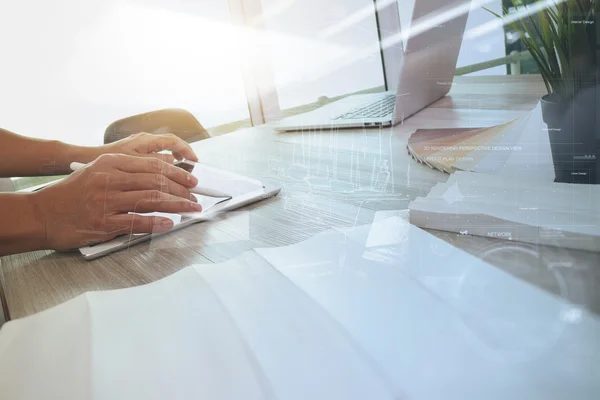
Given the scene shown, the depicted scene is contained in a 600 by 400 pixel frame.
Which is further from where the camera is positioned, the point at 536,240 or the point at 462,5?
the point at 462,5

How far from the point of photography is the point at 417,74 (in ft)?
1.49

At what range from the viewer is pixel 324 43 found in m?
0.50

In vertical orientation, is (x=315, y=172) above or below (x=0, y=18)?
below

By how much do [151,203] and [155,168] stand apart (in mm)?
42

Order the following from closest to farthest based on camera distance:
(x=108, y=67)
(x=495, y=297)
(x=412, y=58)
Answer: (x=495, y=297) < (x=412, y=58) < (x=108, y=67)

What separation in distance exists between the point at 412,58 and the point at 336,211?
0.21 m

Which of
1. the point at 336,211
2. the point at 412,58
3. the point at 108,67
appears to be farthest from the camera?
the point at 108,67

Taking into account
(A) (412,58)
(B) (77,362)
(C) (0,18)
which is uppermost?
(C) (0,18)

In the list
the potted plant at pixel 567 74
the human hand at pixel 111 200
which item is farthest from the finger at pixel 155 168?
the potted plant at pixel 567 74

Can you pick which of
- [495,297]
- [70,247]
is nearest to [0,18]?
[70,247]

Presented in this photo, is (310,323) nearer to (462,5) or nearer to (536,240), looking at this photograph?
(536,240)

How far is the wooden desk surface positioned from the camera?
304 mm

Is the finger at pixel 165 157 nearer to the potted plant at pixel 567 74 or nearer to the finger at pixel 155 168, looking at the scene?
the finger at pixel 155 168

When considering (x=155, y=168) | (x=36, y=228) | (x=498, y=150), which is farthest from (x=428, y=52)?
(x=36, y=228)
